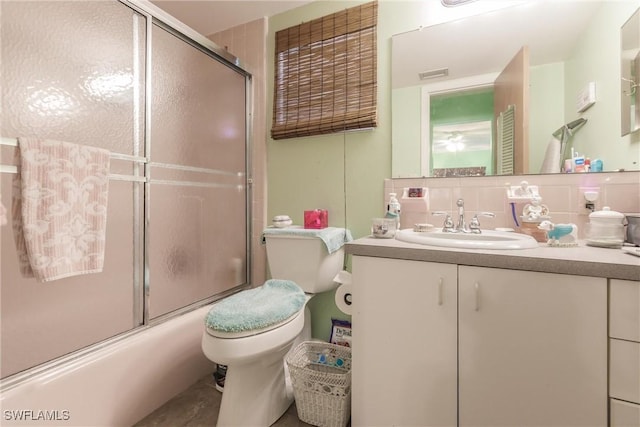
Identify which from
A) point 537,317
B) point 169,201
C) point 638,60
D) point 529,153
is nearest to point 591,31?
point 638,60

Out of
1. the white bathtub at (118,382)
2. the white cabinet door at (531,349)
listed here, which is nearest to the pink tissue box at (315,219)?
the white bathtub at (118,382)

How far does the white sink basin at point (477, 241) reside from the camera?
88cm

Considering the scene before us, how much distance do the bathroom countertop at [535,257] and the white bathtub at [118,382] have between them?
992 mm

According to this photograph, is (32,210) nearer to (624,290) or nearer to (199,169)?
(199,169)

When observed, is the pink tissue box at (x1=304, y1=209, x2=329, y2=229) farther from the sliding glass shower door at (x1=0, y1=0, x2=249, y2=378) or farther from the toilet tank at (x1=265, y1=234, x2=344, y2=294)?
the sliding glass shower door at (x1=0, y1=0, x2=249, y2=378)

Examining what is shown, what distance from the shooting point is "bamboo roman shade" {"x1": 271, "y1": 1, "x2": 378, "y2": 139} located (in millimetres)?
1558

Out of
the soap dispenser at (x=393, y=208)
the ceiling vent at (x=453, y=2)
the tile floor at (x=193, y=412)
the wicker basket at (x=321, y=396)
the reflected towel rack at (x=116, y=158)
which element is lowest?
the tile floor at (x=193, y=412)

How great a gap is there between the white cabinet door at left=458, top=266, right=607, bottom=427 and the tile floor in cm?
73

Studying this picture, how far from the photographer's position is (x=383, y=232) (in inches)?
45.4

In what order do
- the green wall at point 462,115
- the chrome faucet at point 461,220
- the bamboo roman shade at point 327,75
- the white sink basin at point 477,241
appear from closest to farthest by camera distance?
the white sink basin at point 477,241
the chrome faucet at point 461,220
the green wall at point 462,115
the bamboo roman shade at point 327,75

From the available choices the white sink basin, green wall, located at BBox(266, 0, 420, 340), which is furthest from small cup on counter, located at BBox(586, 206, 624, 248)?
green wall, located at BBox(266, 0, 420, 340)

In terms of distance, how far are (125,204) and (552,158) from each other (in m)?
1.85

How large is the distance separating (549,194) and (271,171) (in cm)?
147

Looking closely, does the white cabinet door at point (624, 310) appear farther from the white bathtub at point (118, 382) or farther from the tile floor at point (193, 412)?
the white bathtub at point (118, 382)
